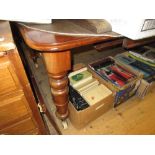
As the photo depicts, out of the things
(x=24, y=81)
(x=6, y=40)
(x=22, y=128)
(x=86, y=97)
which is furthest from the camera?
(x=86, y=97)

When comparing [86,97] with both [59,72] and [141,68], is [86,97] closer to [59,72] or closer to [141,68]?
[59,72]

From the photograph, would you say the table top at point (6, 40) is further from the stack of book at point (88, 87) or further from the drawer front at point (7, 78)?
the stack of book at point (88, 87)

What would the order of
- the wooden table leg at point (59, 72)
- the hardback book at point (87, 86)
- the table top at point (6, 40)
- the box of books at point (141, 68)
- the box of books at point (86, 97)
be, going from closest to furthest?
1. the table top at point (6, 40)
2. the wooden table leg at point (59, 72)
3. the box of books at point (86, 97)
4. the hardback book at point (87, 86)
5. the box of books at point (141, 68)

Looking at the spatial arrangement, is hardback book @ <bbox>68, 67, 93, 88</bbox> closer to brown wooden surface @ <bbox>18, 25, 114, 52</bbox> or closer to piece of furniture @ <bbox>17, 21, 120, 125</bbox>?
piece of furniture @ <bbox>17, 21, 120, 125</bbox>

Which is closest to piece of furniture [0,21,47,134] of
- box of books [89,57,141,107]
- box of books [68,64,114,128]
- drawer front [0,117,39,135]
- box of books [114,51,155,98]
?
drawer front [0,117,39,135]

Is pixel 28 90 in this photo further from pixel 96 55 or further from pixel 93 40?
pixel 96 55

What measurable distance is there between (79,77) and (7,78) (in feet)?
1.90

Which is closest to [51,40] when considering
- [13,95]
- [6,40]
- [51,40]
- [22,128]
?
[51,40]

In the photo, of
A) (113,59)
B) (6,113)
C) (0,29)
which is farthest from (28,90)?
(113,59)

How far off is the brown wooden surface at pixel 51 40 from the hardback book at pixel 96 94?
1.49ft

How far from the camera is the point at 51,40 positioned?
45cm

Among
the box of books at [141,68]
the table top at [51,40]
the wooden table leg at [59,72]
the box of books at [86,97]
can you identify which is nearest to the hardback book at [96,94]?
the box of books at [86,97]

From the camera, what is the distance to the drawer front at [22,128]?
2.05 feet
